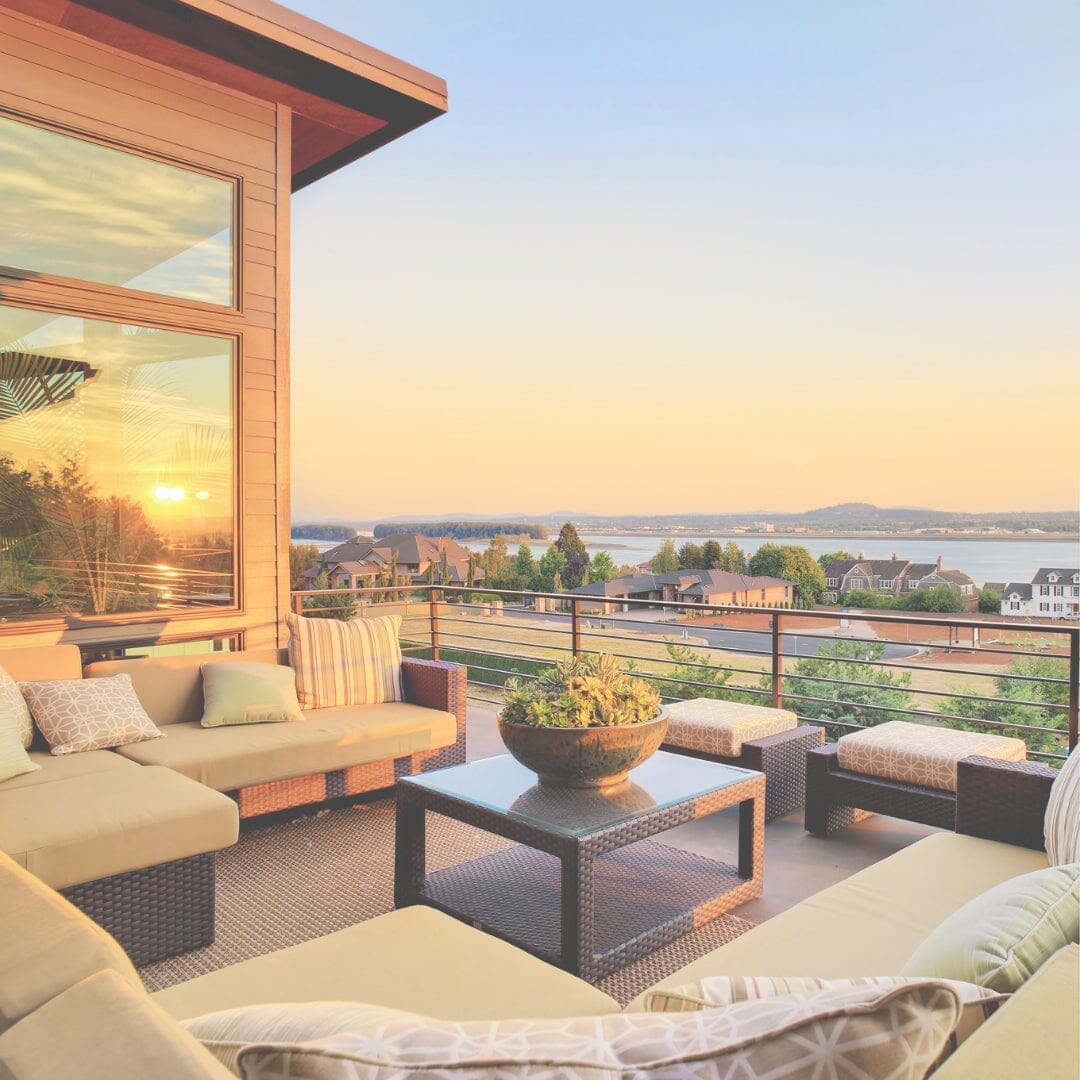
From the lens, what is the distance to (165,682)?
12.7ft

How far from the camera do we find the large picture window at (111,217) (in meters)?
4.09

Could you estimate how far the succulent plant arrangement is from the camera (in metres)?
2.63

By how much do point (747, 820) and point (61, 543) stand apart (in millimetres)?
3521

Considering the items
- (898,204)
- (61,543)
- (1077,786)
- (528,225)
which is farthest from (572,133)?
(1077,786)

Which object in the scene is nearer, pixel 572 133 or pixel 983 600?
pixel 983 600

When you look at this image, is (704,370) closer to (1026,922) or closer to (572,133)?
(572,133)

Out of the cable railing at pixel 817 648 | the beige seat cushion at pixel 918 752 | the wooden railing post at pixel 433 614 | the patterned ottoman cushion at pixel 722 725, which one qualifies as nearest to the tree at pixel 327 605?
the cable railing at pixel 817 648

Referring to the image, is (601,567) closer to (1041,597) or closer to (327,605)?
(327,605)

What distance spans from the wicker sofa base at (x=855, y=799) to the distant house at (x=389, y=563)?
3.37m

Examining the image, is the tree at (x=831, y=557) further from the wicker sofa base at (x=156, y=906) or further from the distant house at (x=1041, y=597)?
the wicker sofa base at (x=156, y=906)

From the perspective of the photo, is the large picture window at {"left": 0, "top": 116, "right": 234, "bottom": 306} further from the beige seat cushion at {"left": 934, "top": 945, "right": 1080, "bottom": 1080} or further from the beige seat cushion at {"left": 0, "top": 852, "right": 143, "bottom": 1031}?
the beige seat cushion at {"left": 934, "top": 945, "right": 1080, "bottom": 1080}

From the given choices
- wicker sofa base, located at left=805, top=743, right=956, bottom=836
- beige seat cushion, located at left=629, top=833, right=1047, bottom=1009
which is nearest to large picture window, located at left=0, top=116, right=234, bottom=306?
wicker sofa base, located at left=805, top=743, right=956, bottom=836

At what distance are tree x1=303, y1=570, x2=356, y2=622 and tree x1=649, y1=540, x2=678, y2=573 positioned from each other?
3.61 metres

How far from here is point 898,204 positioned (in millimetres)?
8047
